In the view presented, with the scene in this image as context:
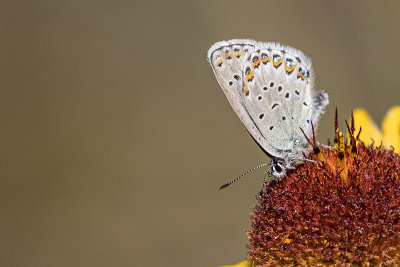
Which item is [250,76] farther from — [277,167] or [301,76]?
[277,167]

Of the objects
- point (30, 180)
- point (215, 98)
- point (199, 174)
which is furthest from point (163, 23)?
point (30, 180)

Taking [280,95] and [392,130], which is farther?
[392,130]

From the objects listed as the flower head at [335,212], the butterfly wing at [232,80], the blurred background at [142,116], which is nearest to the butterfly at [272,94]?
the butterfly wing at [232,80]

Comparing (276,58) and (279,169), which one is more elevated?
(276,58)

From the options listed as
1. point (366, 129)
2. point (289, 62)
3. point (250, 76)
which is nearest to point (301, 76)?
point (289, 62)

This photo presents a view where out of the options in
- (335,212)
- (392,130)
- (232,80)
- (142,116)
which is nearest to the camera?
(335,212)

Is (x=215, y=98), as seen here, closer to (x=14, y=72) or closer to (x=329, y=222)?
(x=14, y=72)

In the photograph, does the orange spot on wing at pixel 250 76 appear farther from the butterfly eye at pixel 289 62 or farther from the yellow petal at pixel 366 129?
the yellow petal at pixel 366 129

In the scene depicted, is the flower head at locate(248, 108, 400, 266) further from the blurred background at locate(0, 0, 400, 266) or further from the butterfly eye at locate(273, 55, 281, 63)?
the blurred background at locate(0, 0, 400, 266)
